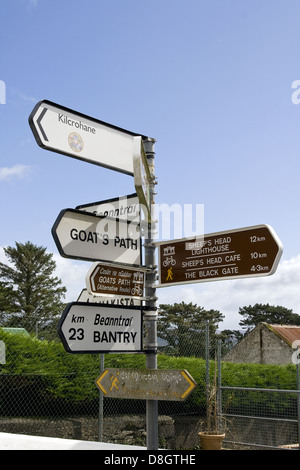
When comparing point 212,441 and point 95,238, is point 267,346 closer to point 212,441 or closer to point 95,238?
point 212,441

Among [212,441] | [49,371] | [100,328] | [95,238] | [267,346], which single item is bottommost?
[212,441]

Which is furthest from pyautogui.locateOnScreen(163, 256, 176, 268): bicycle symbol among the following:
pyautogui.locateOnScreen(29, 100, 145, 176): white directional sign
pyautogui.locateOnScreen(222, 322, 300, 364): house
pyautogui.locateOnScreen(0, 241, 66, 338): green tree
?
pyautogui.locateOnScreen(0, 241, 66, 338): green tree

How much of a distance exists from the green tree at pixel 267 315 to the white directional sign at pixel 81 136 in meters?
59.0

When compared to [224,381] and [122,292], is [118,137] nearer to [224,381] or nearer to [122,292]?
[122,292]

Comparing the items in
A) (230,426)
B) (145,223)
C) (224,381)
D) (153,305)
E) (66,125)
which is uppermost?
(66,125)

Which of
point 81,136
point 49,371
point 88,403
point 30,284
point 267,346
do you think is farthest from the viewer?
point 30,284

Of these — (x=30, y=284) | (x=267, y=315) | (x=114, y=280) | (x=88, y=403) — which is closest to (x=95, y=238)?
(x=114, y=280)

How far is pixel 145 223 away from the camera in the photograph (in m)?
4.29

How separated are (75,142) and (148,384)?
186cm

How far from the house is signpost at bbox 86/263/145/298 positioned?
21.3 metres

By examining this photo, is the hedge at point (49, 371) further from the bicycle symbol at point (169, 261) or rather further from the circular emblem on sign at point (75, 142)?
the circular emblem on sign at point (75, 142)

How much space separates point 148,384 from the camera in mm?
3965
